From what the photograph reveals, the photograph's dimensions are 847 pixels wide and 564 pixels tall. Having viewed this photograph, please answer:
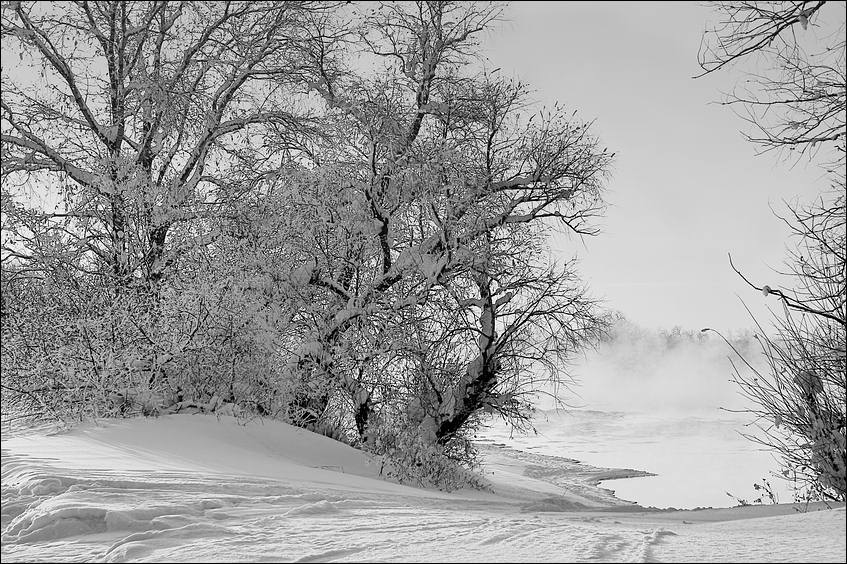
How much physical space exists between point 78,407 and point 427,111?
7.60m

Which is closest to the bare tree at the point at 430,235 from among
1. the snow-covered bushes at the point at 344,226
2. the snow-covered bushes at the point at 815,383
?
the snow-covered bushes at the point at 344,226

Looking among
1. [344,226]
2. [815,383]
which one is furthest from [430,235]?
[815,383]

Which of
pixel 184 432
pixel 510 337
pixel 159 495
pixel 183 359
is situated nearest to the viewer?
pixel 159 495

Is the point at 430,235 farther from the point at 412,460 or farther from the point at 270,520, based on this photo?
the point at 270,520

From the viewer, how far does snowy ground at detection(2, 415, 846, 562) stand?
397 cm

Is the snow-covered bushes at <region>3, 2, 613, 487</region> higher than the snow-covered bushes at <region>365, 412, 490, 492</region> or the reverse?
higher

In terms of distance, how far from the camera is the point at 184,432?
33.1 feet

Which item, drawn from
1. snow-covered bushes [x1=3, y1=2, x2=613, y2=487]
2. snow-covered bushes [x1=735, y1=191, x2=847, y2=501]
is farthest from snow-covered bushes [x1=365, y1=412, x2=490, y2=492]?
snow-covered bushes [x1=735, y1=191, x2=847, y2=501]

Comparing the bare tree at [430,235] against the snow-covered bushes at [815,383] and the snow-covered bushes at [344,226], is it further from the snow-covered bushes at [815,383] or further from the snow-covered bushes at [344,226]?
the snow-covered bushes at [815,383]

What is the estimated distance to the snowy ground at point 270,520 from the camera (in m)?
3.97

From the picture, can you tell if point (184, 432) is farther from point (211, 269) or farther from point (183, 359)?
point (211, 269)

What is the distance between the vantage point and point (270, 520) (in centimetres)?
523

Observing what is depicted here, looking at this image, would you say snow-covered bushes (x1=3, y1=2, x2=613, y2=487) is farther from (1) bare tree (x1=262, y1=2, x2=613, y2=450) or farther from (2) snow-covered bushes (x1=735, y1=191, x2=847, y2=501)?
(2) snow-covered bushes (x1=735, y1=191, x2=847, y2=501)

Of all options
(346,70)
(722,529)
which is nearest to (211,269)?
(346,70)
